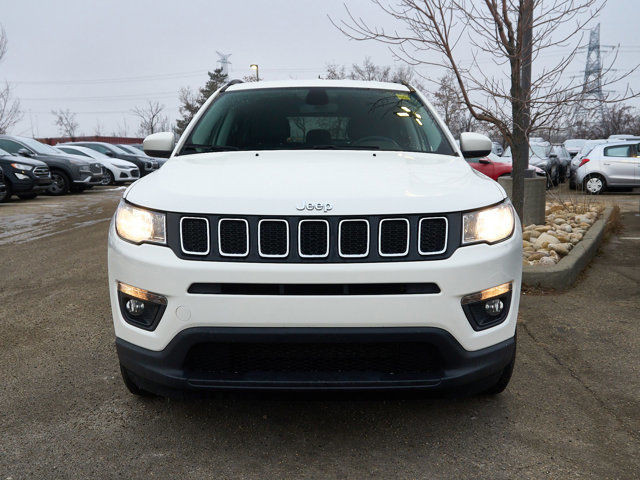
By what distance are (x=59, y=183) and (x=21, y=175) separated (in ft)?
8.16

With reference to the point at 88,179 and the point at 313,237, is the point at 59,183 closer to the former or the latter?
the point at 88,179

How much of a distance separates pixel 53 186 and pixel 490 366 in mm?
16003

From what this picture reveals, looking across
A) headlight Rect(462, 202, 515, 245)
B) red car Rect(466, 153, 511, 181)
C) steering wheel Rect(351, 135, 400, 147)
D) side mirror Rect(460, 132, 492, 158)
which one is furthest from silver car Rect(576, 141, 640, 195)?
headlight Rect(462, 202, 515, 245)

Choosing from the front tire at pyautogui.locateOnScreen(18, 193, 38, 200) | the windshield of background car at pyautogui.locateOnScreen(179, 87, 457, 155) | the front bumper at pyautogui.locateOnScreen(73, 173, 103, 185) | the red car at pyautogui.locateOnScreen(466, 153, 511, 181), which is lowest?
the front tire at pyautogui.locateOnScreen(18, 193, 38, 200)

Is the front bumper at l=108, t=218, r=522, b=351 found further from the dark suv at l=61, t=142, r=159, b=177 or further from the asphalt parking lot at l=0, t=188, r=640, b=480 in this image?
the dark suv at l=61, t=142, r=159, b=177

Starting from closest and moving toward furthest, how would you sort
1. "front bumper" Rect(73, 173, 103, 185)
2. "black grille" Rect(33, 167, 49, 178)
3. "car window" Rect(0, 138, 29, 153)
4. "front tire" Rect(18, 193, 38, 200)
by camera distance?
"black grille" Rect(33, 167, 49, 178)
"front tire" Rect(18, 193, 38, 200)
"car window" Rect(0, 138, 29, 153)
"front bumper" Rect(73, 173, 103, 185)

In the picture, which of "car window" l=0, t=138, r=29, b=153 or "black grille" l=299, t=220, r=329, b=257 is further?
"car window" l=0, t=138, r=29, b=153

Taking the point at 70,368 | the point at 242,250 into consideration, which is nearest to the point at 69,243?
the point at 70,368

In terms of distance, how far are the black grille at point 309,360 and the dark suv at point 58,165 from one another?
14991 mm

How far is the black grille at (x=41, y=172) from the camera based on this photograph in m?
14.0

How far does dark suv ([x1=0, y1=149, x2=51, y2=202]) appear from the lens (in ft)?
44.8

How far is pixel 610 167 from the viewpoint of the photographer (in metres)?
16.0

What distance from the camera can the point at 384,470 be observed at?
2379mm

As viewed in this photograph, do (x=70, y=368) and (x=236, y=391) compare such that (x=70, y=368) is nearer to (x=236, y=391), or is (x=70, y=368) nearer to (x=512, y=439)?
(x=236, y=391)
